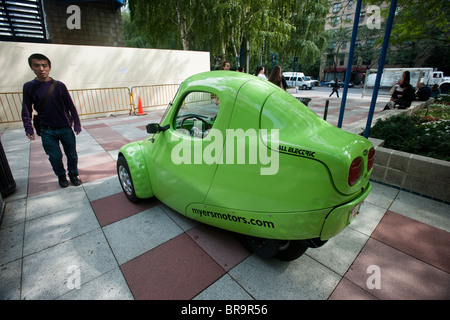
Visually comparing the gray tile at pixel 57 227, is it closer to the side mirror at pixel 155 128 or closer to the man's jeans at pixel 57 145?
the man's jeans at pixel 57 145

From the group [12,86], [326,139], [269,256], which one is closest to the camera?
[326,139]

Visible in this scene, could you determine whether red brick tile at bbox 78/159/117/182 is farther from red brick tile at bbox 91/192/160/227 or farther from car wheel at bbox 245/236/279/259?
car wheel at bbox 245/236/279/259

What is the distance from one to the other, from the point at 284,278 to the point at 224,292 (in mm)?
575

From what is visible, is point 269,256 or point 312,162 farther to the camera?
point 269,256

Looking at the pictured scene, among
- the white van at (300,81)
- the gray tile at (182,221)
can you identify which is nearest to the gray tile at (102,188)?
the gray tile at (182,221)

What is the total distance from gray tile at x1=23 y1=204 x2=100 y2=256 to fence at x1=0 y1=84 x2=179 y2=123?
8.22m

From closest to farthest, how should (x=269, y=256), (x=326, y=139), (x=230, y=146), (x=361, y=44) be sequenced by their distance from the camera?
(x=326, y=139)
(x=230, y=146)
(x=269, y=256)
(x=361, y=44)

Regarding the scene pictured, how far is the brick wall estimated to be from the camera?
1517 cm

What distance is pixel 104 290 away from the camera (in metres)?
1.94

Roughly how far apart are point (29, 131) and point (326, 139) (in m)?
4.04

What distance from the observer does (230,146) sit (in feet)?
6.30

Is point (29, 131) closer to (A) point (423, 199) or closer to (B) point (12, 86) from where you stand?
(A) point (423, 199)
